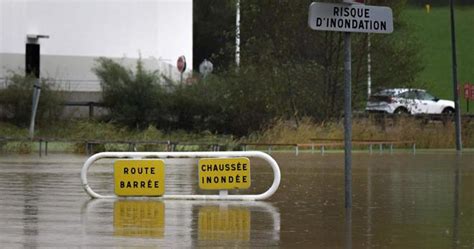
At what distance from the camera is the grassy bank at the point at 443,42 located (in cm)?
7475

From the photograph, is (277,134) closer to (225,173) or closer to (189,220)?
(225,173)

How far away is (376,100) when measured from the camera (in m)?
41.9

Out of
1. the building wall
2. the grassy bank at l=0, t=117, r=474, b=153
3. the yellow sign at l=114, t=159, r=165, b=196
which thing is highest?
the building wall

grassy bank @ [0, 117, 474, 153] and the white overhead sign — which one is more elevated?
the white overhead sign

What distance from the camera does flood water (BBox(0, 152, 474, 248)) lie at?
11.6 m

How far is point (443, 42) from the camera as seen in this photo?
267ft

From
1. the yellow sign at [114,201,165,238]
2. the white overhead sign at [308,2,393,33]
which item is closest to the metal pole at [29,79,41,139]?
the yellow sign at [114,201,165,238]

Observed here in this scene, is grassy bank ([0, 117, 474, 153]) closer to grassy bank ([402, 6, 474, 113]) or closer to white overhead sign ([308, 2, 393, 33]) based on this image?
white overhead sign ([308, 2, 393, 33])

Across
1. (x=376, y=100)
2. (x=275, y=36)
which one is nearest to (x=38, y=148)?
(x=275, y=36)

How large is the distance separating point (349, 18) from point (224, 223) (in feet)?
9.30

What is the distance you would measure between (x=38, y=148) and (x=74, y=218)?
2194cm

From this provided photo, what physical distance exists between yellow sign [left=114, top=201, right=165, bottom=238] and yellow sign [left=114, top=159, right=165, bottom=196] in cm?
40

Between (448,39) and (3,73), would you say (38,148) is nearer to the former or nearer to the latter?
(3,73)

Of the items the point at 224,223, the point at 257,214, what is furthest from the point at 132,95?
the point at 224,223
